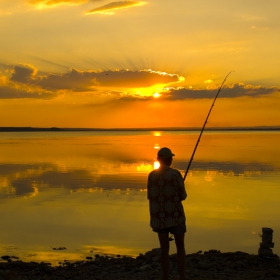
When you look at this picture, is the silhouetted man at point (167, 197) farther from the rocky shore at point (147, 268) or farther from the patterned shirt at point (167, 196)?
the rocky shore at point (147, 268)

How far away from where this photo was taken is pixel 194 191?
18.3m

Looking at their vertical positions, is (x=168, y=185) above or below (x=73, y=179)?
below

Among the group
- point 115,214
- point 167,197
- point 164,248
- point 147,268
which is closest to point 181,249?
point 164,248

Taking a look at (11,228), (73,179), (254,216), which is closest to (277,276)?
(254,216)

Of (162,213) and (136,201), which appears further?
(136,201)

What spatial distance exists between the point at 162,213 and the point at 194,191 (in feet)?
39.4

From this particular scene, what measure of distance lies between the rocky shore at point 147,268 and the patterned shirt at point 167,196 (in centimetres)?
168

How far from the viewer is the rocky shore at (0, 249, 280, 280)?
804 centimetres

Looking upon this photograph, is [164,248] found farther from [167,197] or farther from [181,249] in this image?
[167,197]

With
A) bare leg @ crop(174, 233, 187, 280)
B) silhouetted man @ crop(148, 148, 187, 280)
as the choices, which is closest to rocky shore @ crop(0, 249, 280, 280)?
bare leg @ crop(174, 233, 187, 280)

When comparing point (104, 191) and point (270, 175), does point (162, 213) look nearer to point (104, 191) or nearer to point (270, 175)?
point (104, 191)

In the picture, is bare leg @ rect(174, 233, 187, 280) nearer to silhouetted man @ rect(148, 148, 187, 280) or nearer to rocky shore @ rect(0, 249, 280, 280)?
silhouetted man @ rect(148, 148, 187, 280)

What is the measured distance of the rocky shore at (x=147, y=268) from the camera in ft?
26.4

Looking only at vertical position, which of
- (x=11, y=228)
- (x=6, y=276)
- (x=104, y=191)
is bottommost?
(x=6, y=276)
